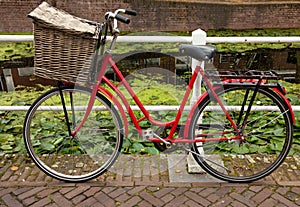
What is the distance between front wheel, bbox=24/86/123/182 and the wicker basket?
0.27m

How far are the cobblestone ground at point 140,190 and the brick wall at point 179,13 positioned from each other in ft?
31.5

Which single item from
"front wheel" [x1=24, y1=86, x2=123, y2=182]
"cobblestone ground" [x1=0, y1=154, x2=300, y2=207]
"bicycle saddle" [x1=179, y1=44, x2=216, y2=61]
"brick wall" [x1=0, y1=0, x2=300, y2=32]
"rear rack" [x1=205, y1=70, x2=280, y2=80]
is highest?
"brick wall" [x1=0, y1=0, x2=300, y2=32]

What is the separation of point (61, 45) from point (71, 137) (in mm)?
882

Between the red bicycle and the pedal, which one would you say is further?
the pedal

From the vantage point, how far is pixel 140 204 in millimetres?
2461

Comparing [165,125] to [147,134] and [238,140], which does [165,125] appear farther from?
[238,140]

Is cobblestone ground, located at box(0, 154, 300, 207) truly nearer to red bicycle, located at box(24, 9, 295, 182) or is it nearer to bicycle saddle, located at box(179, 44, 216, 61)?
red bicycle, located at box(24, 9, 295, 182)

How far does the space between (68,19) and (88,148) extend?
132cm

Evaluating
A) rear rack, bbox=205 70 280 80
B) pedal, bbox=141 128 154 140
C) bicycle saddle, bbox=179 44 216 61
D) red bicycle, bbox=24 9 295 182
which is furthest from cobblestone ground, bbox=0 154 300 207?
bicycle saddle, bbox=179 44 216 61

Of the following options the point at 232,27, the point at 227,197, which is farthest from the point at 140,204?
the point at 232,27

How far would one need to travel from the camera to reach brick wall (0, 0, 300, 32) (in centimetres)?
1130

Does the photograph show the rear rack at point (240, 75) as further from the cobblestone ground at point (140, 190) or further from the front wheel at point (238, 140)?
the cobblestone ground at point (140, 190)

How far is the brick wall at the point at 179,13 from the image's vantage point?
37.1 feet

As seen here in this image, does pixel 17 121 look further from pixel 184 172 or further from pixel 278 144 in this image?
pixel 278 144
